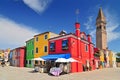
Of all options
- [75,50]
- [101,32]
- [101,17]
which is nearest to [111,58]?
[101,32]

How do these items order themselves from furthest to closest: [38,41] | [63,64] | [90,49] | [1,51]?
[1,51]
[38,41]
[90,49]
[63,64]

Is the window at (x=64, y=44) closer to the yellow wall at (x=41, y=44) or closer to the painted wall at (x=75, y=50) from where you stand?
the painted wall at (x=75, y=50)

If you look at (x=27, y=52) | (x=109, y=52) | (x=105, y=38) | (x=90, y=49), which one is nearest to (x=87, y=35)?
(x=90, y=49)

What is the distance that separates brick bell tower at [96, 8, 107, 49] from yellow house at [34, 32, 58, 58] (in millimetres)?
53144

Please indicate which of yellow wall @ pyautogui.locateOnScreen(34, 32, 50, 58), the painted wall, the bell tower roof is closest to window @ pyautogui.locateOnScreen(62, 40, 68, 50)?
the painted wall

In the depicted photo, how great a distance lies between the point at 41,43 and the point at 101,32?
2279 inches

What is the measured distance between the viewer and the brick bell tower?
89.0 m

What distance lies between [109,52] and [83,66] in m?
34.1

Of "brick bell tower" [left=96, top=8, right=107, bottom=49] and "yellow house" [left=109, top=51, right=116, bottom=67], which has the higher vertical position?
"brick bell tower" [left=96, top=8, right=107, bottom=49]

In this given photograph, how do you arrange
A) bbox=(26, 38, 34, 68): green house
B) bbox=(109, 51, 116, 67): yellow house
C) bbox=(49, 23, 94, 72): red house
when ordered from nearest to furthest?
bbox=(49, 23, 94, 72): red house, bbox=(26, 38, 34, 68): green house, bbox=(109, 51, 116, 67): yellow house

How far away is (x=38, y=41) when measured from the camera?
4262 centimetres

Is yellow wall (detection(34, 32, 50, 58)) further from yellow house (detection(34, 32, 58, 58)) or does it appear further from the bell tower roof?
the bell tower roof

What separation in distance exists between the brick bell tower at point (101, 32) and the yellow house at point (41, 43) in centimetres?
5314

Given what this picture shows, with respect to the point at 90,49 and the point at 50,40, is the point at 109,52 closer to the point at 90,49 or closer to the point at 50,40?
the point at 90,49
